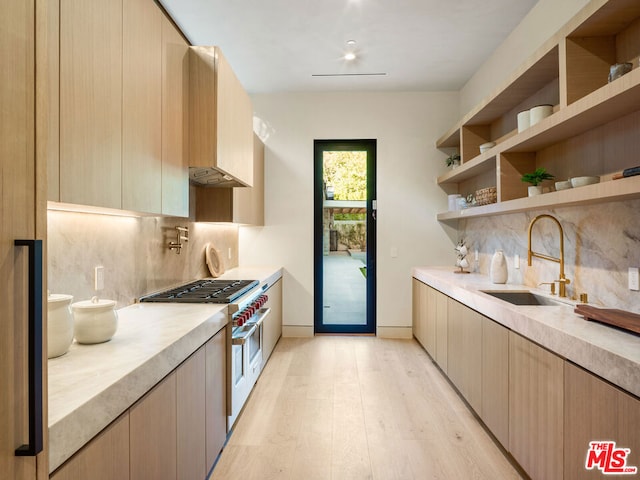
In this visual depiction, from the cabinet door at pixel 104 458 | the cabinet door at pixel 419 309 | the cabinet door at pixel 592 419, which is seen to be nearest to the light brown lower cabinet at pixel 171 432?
the cabinet door at pixel 104 458

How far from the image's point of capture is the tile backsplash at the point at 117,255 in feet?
5.42

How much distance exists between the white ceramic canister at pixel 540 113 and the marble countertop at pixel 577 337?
116cm

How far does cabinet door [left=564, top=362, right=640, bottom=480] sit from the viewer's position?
119 centimetres

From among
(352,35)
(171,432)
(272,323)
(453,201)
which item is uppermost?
(352,35)

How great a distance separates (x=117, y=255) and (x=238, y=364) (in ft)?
3.41

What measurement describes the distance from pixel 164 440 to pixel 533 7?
3.61m

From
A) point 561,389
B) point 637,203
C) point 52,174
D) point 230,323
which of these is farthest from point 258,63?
point 561,389

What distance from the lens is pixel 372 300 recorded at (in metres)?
4.65

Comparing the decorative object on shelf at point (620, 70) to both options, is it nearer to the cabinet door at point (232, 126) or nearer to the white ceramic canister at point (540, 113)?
the white ceramic canister at point (540, 113)

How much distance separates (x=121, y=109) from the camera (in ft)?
5.22

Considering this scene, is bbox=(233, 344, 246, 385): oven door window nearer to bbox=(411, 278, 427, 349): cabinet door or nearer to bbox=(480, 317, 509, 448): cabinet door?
bbox=(480, 317, 509, 448): cabinet door

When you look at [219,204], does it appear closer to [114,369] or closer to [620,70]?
[114,369]

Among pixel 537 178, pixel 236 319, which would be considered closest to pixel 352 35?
pixel 537 178

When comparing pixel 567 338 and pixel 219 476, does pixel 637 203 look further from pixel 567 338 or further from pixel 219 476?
pixel 219 476
